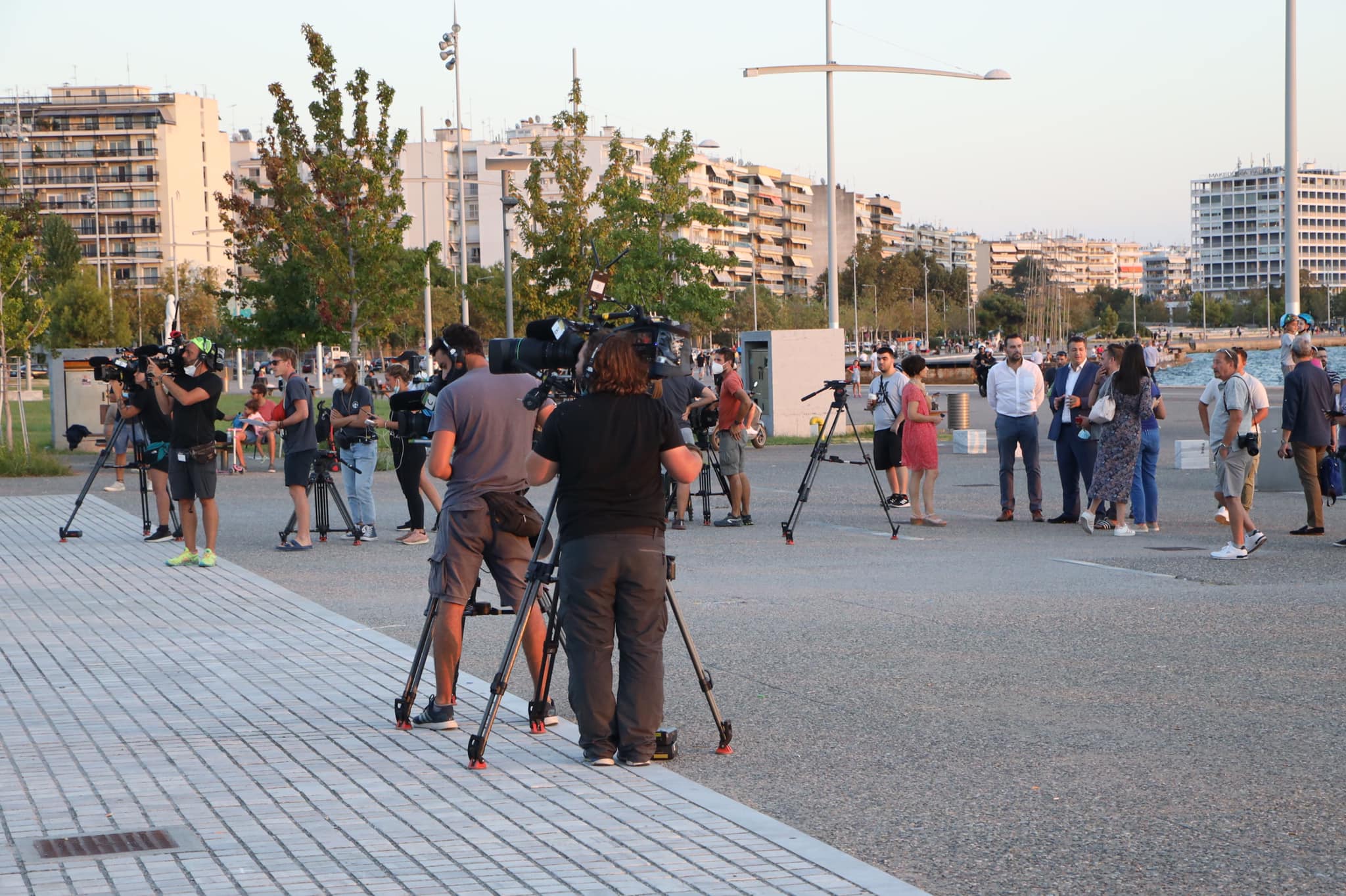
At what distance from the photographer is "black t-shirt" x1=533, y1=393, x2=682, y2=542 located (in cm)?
648

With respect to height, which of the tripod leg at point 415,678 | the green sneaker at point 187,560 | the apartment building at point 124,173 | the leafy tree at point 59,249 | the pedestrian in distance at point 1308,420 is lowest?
the green sneaker at point 187,560

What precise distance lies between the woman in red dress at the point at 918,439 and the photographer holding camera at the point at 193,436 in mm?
6780

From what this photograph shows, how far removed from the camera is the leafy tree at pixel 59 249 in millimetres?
90375

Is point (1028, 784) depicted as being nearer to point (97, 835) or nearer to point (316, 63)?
point (97, 835)

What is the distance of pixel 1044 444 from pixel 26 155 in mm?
126863

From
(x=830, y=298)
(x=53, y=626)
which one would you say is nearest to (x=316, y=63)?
(x=830, y=298)

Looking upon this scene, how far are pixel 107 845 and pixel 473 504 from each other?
2.40 m

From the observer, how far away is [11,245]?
28.3 m

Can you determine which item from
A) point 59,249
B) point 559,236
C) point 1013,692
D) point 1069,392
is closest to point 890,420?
point 1069,392

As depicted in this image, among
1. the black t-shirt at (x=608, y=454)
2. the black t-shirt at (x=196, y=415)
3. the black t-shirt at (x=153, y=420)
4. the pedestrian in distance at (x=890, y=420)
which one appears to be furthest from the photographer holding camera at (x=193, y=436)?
the black t-shirt at (x=608, y=454)

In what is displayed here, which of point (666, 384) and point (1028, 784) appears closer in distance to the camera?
point (1028, 784)

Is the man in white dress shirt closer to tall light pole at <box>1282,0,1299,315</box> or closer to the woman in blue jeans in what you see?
the woman in blue jeans

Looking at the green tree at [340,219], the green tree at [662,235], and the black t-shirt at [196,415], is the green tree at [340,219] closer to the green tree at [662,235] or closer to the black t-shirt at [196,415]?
the green tree at [662,235]

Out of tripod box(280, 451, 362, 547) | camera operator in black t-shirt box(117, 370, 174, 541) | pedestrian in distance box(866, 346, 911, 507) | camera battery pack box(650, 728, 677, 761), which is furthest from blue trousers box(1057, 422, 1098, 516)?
camera battery pack box(650, 728, 677, 761)
